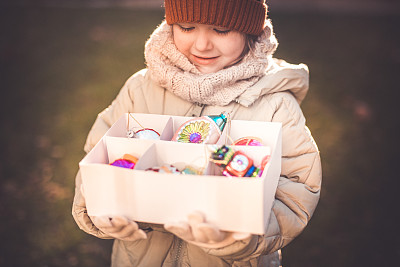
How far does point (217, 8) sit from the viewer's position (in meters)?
1.83

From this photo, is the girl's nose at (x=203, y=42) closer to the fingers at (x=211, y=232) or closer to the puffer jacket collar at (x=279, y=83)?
the puffer jacket collar at (x=279, y=83)

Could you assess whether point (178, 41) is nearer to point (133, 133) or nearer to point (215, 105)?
point (215, 105)

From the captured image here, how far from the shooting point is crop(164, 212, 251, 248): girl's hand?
4.63ft

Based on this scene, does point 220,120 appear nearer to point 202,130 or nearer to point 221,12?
point 202,130

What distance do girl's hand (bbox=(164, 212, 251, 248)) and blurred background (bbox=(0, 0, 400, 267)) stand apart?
1846mm

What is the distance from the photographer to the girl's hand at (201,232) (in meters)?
1.41

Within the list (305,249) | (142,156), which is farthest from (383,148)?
(142,156)

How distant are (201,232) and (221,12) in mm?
876

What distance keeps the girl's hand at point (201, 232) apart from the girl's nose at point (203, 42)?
75cm

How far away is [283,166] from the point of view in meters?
1.91

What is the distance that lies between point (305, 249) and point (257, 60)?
182 cm

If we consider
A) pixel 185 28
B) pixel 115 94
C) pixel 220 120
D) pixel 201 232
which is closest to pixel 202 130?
pixel 220 120

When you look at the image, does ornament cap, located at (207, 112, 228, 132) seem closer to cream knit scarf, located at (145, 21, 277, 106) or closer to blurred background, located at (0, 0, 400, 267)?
cream knit scarf, located at (145, 21, 277, 106)

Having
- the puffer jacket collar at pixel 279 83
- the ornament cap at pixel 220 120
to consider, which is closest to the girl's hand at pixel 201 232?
the ornament cap at pixel 220 120
